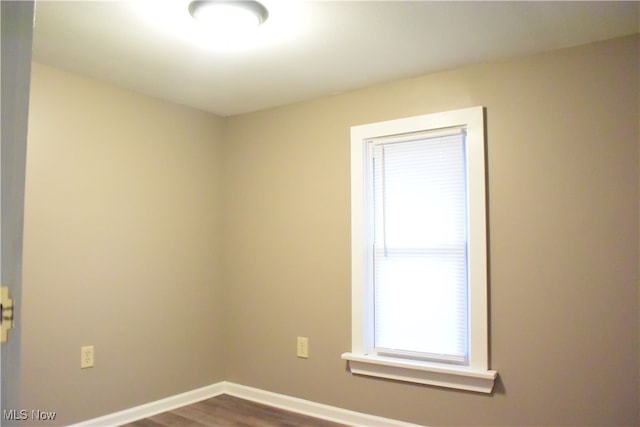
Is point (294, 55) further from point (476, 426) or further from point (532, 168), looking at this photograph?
point (476, 426)

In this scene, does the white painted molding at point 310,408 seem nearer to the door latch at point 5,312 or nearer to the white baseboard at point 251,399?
the white baseboard at point 251,399

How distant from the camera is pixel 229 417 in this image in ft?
10.2

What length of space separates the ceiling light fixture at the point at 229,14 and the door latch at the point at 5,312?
1.55 meters

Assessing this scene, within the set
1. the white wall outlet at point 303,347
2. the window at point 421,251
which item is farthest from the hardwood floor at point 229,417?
the window at point 421,251

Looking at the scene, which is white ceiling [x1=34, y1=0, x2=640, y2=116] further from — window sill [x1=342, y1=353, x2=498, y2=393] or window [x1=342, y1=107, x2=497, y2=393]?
window sill [x1=342, y1=353, x2=498, y2=393]

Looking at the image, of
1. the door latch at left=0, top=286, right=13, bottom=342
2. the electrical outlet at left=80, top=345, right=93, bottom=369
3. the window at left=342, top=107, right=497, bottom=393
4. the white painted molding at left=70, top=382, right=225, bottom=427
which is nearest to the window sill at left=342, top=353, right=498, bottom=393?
the window at left=342, top=107, right=497, bottom=393

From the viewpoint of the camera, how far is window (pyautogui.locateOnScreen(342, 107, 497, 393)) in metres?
2.66

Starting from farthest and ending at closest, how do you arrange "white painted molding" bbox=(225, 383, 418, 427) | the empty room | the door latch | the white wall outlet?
the white wall outlet < "white painted molding" bbox=(225, 383, 418, 427) < the empty room < the door latch

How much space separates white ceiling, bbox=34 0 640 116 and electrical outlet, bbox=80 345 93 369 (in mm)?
1628

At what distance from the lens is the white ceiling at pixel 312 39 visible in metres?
2.08

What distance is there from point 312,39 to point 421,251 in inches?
53.6

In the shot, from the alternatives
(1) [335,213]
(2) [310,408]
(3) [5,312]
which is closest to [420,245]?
(1) [335,213]

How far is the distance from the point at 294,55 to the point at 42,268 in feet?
5.95

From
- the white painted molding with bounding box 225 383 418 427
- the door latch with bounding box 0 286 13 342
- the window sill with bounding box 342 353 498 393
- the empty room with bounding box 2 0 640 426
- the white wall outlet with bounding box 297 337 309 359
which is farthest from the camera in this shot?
the white wall outlet with bounding box 297 337 309 359
